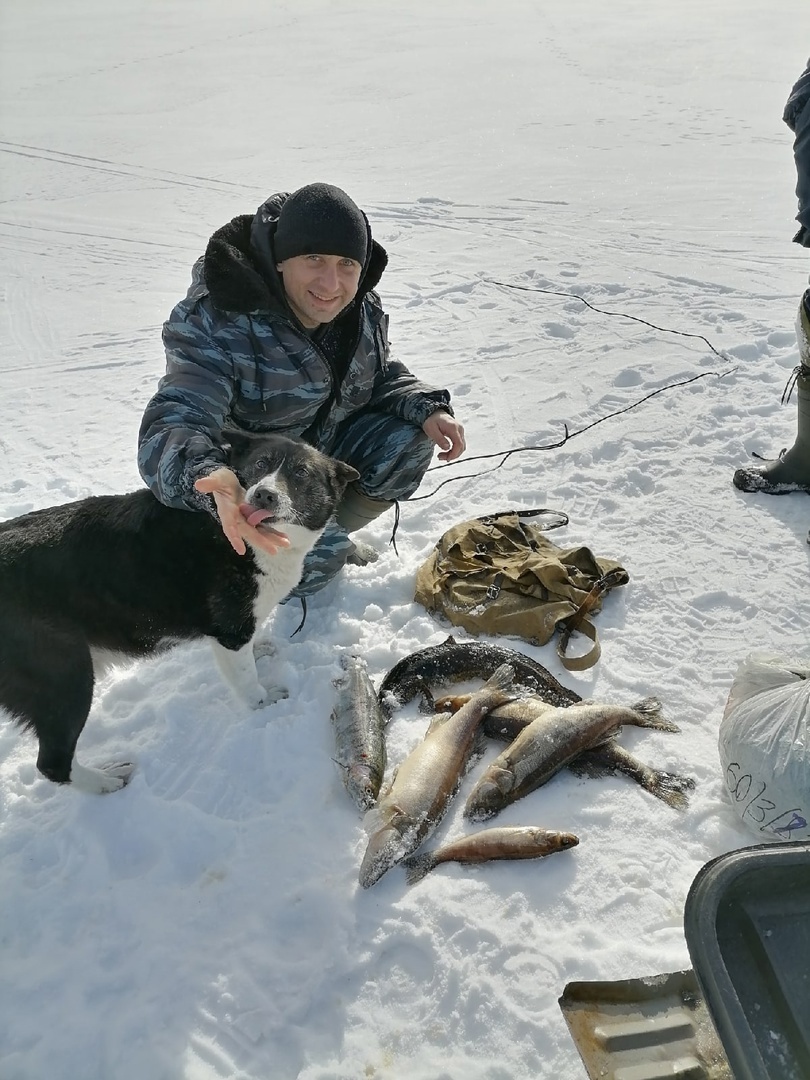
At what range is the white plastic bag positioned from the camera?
7.84 feet

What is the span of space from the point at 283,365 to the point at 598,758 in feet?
6.61

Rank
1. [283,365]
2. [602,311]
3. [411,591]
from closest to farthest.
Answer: [283,365] → [411,591] → [602,311]

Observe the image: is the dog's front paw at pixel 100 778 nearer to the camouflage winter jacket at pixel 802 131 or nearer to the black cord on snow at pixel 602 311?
the camouflage winter jacket at pixel 802 131

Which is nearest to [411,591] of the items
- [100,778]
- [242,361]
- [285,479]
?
[285,479]

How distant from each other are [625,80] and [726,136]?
4.55m

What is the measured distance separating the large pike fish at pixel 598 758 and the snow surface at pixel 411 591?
0.20 feet

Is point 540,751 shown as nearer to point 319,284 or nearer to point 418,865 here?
point 418,865

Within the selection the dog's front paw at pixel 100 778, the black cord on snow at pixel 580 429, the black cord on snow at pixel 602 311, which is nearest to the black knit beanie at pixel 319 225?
the black cord on snow at pixel 580 429

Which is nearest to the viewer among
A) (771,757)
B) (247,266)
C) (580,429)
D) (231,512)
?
(231,512)

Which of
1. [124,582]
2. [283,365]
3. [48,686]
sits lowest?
[48,686]

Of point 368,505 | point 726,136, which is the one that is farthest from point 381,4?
point 368,505

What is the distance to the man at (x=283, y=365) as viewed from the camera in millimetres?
2627

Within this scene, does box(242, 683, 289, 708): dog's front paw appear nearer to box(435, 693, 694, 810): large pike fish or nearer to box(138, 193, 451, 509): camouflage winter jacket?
box(435, 693, 694, 810): large pike fish

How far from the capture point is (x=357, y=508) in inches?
152
